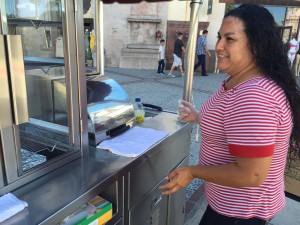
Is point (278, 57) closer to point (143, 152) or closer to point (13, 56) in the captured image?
point (143, 152)

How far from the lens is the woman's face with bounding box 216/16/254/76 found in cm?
102

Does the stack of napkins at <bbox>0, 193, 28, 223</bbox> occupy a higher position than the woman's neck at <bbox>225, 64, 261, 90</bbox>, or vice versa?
the woman's neck at <bbox>225, 64, 261, 90</bbox>

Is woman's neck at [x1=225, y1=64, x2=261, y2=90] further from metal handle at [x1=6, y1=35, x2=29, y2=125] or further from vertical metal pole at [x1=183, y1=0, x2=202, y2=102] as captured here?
metal handle at [x1=6, y1=35, x2=29, y2=125]

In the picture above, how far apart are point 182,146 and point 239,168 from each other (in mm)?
868

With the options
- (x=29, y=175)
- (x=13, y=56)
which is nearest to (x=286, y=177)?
(x=29, y=175)

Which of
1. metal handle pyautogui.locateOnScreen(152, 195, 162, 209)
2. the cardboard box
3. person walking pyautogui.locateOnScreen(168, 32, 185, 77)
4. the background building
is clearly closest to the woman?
metal handle pyautogui.locateOnScreen(152, 195, 162, 209)

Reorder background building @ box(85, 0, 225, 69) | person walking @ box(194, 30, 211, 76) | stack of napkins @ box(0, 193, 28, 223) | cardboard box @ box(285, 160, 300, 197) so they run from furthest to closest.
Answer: background building @ box(85, 0, 225, 69), person walking @ box(194, 30, 211, 76), cardboard box @ box(285, 160, 300, 197), stack of napkins @ box(0, 193, 28, 223)

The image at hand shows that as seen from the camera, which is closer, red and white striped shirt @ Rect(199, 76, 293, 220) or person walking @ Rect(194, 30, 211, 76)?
red and white striped shirt @ Rect(199, 76, 293, 220)

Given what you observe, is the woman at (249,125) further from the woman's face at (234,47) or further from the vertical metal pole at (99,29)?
the vertical metal pole at (99,29)

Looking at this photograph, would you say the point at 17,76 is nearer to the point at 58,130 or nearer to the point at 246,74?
the point at 58,130

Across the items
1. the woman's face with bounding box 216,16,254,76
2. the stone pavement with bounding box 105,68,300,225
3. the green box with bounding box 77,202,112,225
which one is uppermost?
the woman's face with bounding box 216,16,254,76

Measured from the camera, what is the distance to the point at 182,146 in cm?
181

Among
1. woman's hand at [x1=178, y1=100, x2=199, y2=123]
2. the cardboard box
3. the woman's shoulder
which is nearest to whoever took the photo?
the woman's shoulder

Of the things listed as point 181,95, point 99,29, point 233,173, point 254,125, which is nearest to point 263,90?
point 254,125
